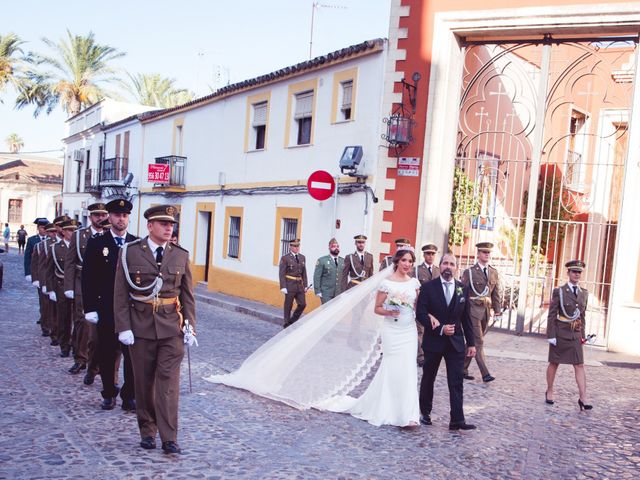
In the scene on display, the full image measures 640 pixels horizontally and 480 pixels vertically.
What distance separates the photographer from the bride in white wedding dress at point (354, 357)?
22.3ft

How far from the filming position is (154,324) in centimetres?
554

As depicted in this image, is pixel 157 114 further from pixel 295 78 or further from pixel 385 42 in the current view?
pixel 385 42

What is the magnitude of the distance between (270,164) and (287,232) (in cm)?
210

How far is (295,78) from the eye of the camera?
17156 millimetres

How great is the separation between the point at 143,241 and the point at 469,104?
32.0 ft

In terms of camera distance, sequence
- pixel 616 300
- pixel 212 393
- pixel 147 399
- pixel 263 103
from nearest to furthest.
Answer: pixel 147 399
pixel 212 393
pixel 616 300
pixel 263 103

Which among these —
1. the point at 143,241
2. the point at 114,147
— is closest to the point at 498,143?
the point at 143,241

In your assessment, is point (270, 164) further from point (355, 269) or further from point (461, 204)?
point (355, 269)

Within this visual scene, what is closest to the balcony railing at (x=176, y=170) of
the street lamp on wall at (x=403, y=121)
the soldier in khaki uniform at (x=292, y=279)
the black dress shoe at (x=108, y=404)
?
the soldier in khaki uniform at (x=292, y=279)

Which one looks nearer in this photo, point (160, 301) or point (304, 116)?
point (160, 301)

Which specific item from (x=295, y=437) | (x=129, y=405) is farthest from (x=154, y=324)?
(x=295, y=437)

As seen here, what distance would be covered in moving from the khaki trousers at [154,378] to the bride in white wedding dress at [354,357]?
2065 millimetres

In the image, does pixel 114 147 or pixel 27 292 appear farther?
pixel 114 147

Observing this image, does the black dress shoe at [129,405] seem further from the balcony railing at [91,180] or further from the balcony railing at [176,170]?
the balcony railing at [91,180]
